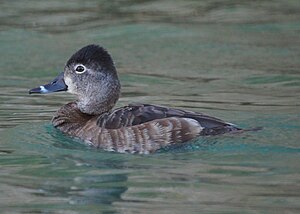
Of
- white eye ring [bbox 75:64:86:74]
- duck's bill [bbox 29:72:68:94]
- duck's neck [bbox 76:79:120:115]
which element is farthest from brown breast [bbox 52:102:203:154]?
duck's bill [bbox 29:72:68:94]

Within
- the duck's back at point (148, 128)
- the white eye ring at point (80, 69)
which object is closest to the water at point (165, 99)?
the duck's back at point (148, 128)

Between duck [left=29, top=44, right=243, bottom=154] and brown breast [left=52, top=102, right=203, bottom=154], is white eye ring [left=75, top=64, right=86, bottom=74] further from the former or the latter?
brown breast [left=52, top=102, right=203, bottom=154]

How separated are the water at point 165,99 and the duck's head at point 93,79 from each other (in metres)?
0.42

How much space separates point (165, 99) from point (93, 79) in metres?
1.73

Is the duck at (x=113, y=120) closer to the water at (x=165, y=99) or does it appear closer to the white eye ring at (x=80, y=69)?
the white eye ring at (x=80, y=69)

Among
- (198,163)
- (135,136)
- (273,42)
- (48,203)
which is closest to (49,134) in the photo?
(135,136)

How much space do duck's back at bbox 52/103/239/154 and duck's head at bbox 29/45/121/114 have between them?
51cm

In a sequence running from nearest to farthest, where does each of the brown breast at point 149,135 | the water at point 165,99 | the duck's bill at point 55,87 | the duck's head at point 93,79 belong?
the water at point 165,99, the brown breast at point 149,135, the duck's head at point 93,79, the duck's bill at point 55,87

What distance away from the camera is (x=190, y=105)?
10945mm

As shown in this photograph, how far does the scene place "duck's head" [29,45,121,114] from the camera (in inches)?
379

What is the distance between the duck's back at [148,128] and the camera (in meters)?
8.95

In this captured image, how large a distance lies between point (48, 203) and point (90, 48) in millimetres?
2469

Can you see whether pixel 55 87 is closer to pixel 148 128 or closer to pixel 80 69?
pixel 80 69

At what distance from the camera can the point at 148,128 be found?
8.98 metres
